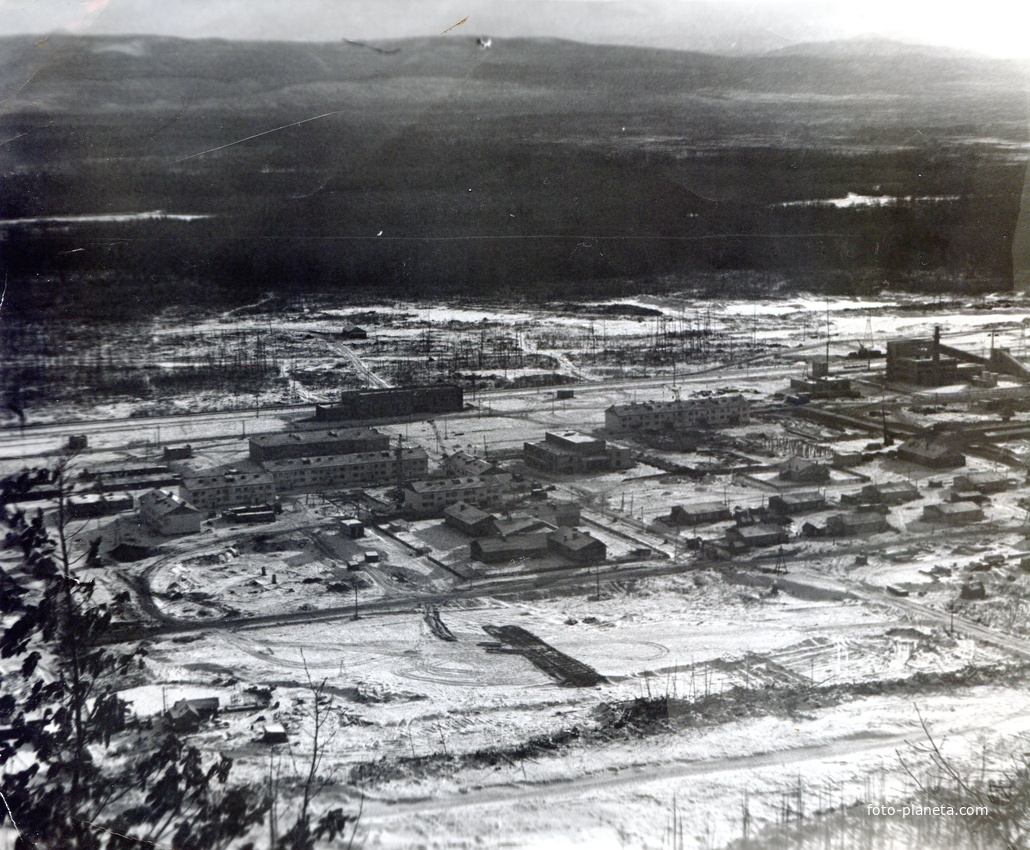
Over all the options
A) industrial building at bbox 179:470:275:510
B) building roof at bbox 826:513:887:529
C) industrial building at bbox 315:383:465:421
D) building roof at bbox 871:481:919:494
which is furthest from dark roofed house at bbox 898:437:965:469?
industrial building at bbox 179:470:275:510

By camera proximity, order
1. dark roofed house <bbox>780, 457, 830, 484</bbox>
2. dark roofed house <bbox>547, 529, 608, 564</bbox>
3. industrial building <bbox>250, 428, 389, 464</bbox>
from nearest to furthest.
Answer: dark roofed house <bbox>547, 529, 608, 564</bbox>, dark roofed house <bbox>780, 457, 830, 484</bbox>, industrial building <bbox>250, 428, 389, 464</bbox>

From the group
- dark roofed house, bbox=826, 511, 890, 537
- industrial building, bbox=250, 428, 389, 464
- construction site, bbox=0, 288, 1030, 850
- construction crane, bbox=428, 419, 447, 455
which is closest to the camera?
construction site, bbox=0, 288, 1030, 850

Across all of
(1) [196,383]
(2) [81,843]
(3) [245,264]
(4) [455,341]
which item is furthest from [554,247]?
(2) [81,843]

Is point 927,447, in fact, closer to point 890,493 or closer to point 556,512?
point 890,493

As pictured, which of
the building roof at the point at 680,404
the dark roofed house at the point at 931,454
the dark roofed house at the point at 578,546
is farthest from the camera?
the building roof at the point at 680,404

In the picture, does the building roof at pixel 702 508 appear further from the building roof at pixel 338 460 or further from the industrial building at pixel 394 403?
the industrial building at pixel 394 403

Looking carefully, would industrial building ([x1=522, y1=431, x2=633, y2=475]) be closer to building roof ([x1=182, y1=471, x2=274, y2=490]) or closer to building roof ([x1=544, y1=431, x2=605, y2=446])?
Result: building roof ([x1=544, y1=431, x2=605, y2=446])

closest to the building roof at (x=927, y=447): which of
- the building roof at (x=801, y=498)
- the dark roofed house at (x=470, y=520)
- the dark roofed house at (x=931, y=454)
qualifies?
the dark roofed house at (x=931, y=454)

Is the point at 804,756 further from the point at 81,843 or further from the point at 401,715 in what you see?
the point at 81,843

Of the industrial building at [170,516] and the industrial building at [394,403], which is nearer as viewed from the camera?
the industrial building at [170,516]
